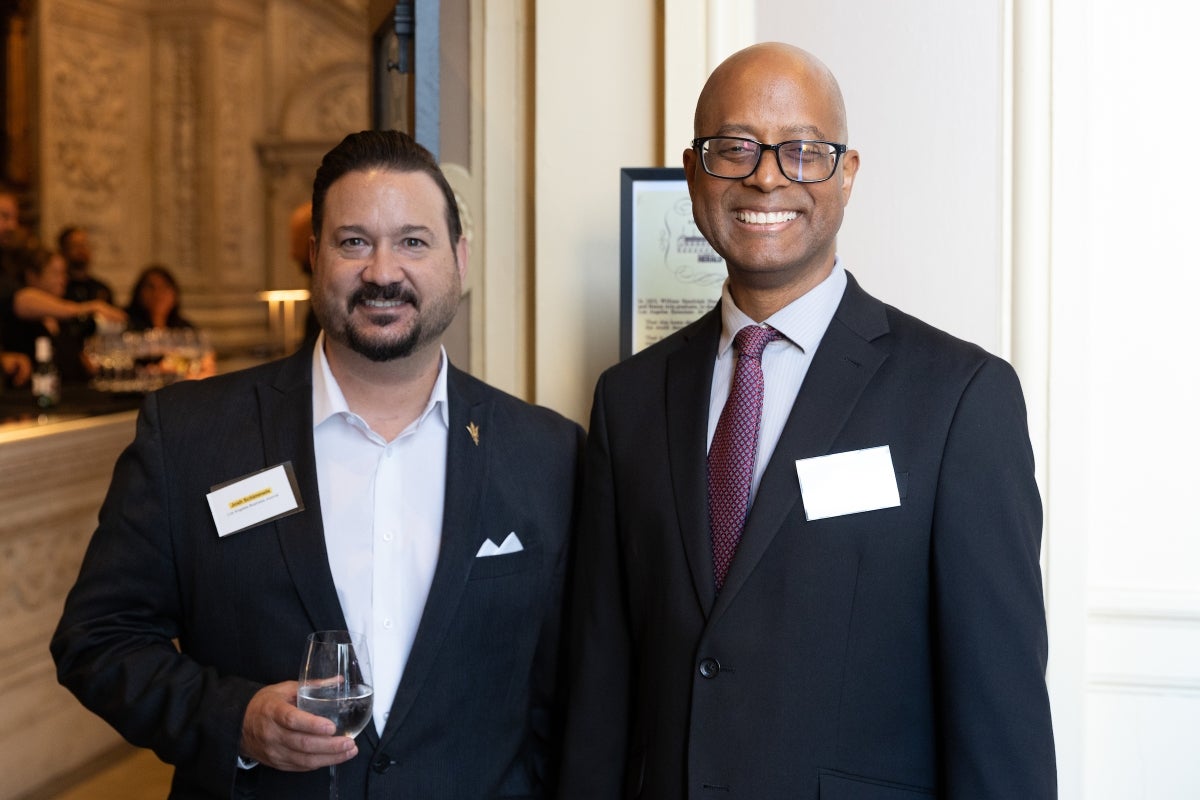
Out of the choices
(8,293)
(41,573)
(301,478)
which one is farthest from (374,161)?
(8,293)

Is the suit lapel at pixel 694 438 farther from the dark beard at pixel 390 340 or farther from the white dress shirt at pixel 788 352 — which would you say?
the dark beard at pixel 390 340

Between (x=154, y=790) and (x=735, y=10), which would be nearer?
(x=735, y=10)

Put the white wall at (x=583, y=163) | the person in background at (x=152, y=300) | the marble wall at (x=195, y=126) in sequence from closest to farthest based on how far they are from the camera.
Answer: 1. the white wall at (x=583, y=163)
2. the person in background at (x=152, y=300)
3. the marble wall at (x=195, y=126)

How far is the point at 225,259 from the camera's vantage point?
1072cm

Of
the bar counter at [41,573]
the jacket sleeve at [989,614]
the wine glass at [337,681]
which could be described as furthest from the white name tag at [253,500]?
the bar counter at [41,573]

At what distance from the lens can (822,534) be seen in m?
1.65

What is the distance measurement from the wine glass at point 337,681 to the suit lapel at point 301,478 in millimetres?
257

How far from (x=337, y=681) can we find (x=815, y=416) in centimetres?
78

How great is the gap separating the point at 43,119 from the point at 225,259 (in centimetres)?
202

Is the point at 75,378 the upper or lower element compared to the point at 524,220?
lower

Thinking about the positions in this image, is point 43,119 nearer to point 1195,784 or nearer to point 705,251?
point 705,251

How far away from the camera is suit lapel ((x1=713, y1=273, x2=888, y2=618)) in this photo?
1.65 meters

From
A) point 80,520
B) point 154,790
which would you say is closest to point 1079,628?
point 154,790

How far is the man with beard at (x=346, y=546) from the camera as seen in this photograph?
1919mm
